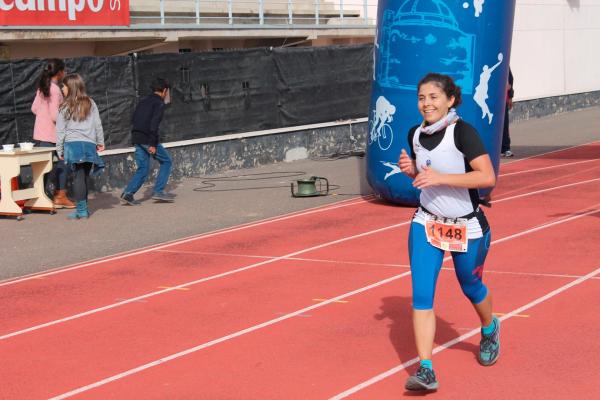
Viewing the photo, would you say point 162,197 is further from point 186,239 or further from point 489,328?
point 489,328

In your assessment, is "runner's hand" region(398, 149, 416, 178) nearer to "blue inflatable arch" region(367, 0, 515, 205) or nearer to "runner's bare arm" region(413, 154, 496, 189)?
"runner's bare arm" region(413, 154, 496, 189)

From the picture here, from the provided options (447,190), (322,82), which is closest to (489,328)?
(447,190)

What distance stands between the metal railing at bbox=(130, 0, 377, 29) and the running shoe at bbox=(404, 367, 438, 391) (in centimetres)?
1693

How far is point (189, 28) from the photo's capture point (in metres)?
23.2

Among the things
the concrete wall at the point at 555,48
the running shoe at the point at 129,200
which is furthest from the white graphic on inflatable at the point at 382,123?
the concrete wall at the point at 555,48

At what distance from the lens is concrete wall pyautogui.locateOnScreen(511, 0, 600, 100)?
31.5 m

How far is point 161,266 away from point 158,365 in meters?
3.66

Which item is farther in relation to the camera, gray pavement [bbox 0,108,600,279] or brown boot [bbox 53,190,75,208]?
brown boot [bbox 53,190,75,208]

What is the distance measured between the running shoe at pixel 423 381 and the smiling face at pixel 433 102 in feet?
5.00

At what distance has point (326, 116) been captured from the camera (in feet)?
72.8

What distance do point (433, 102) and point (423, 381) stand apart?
1682 millimetres

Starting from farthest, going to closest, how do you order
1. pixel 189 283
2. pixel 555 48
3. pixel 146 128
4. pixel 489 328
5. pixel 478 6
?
pixel 555 48
pixel 146 128
pixel 478 6
pixel 189 283
pixel 489 328

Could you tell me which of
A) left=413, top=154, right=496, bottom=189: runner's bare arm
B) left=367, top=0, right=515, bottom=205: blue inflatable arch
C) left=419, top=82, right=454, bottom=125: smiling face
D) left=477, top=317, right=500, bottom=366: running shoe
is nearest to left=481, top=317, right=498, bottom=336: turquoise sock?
left=477, top=317, right=500, bottom=366: running shoe

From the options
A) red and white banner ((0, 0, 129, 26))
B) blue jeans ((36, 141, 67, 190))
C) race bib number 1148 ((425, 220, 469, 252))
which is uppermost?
red and white banner ((0, 0, 129, 26))
